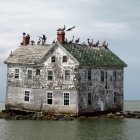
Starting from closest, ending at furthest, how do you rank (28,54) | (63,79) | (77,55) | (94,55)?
(63,79)
(77,55)
(94,55)
(28,54)

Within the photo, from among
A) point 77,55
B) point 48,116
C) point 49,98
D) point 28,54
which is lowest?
point 48,116

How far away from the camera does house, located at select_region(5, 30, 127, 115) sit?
60875 millimetres

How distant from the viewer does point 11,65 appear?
2596 inches

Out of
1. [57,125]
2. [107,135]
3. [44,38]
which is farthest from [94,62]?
[107,135]

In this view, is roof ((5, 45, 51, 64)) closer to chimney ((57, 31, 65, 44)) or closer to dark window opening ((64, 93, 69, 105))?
chimney ((57, 31, 65, 44))

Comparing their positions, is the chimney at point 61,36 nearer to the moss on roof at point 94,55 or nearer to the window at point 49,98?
the moss on roof at point 94,55

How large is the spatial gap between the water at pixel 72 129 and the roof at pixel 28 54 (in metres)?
8.92

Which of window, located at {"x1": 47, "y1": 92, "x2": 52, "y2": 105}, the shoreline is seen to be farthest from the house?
the shoreline

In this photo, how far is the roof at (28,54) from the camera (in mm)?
64250

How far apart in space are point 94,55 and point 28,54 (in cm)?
839

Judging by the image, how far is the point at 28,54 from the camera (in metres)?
65.8

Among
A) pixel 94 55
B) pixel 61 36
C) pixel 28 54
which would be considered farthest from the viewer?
pixel 28 54

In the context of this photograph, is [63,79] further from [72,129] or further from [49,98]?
[72,129]

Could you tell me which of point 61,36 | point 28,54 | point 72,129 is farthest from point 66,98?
point 72,129
